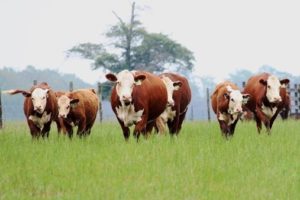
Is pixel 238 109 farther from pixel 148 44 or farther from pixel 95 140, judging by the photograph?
pixel 148 44

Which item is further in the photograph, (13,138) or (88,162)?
(13,138)

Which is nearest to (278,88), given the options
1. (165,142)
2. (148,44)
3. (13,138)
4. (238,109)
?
(238,109)

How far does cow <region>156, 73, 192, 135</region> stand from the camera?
1458cm

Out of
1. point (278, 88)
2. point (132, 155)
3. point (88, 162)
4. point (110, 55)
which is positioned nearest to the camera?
point (88, 162)

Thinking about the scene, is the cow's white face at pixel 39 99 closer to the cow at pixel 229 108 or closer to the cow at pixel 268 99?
the cow at pixel 229 108

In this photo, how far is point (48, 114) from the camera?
13.3 metres

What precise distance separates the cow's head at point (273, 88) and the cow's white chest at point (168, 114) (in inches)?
87.9

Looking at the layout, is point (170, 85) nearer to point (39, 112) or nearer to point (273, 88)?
point (273, 88)

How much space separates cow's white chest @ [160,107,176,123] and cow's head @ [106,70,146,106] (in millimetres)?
2417

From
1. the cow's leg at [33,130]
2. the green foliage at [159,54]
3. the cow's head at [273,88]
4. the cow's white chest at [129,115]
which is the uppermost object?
the green foliage at [159,54]

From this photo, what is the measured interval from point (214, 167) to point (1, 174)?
289cm

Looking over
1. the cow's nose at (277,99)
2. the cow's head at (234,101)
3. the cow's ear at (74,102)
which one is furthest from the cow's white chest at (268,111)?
the cow's ear at (74,102)

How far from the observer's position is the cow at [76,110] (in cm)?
1441

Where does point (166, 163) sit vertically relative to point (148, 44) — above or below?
below
